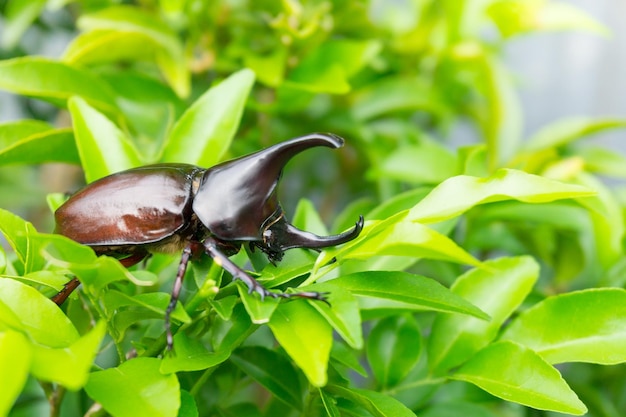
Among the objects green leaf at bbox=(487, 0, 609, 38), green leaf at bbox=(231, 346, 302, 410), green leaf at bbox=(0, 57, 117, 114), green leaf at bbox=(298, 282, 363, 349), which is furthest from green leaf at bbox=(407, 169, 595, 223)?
green leaf at bbox=(487, 0, 609, 38)

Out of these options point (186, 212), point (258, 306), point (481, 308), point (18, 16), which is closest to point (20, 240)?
point (186, 212)

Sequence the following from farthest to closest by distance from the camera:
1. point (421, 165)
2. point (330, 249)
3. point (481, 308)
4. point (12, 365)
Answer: point (421, 165) → point (481, 308) → point (330, 249) → point (12, 365)

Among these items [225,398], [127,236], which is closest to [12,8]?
[127,236]

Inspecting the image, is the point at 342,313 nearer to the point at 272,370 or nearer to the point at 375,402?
the point at 375,402

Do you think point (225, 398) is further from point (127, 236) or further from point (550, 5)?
point (550, 5)

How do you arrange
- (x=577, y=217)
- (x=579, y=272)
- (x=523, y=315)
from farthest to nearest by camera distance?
(x=579, y=272) < (x=577, y=217) < (x=523, y=315)
